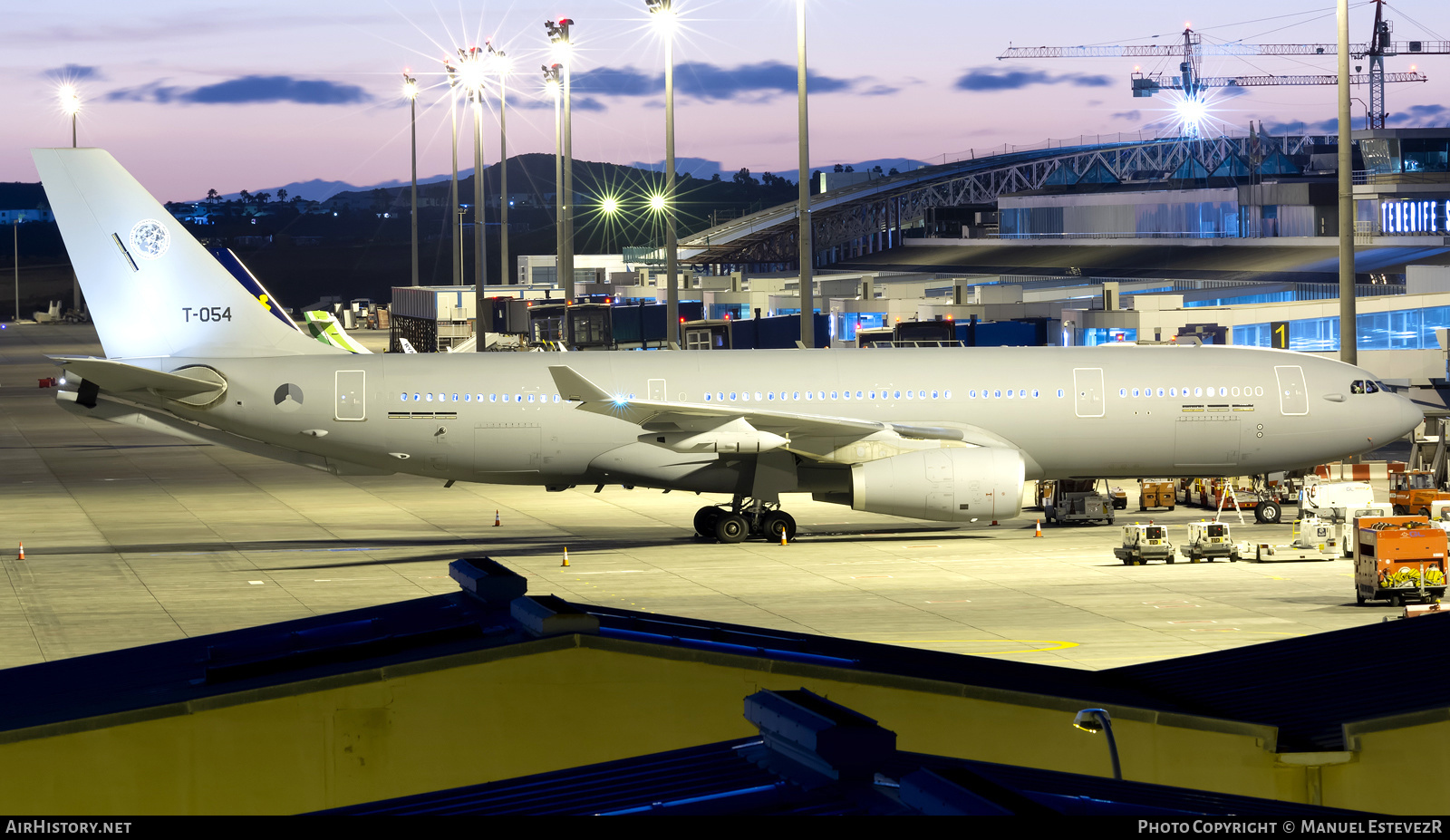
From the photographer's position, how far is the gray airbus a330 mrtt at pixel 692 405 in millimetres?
32625

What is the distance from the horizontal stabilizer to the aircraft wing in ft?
24.1

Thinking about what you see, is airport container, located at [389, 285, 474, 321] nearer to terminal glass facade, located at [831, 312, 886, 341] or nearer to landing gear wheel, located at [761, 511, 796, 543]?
terminal glass facade, located at [831, 312, 886, 341]

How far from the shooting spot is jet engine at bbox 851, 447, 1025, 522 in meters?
31.7

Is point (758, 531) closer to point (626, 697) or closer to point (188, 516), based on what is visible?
point (188, 516)

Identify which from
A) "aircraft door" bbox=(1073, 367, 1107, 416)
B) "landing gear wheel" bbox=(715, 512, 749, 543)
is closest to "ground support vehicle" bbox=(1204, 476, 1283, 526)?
"aircraft door" bbox=(1073, 367, 1107, 416)

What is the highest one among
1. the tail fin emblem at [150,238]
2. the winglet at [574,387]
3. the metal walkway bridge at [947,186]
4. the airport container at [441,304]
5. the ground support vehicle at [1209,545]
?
the metal walkway bridge at [947,186]

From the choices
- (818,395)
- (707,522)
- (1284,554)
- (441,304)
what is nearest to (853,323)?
(441,304)

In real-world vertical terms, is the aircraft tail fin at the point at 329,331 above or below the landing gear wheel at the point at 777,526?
above

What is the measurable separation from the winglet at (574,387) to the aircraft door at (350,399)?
5.07 m

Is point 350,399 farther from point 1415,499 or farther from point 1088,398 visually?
point 1415,499

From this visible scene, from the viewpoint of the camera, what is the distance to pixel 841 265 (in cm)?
15225

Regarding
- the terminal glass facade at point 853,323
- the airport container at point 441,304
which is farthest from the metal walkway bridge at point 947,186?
the terminal glass facade at point 853,323

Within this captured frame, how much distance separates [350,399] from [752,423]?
8.48m

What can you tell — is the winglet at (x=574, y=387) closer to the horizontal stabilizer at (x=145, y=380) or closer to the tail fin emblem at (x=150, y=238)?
the horizontal stabilizer at (x=145, y=380)
